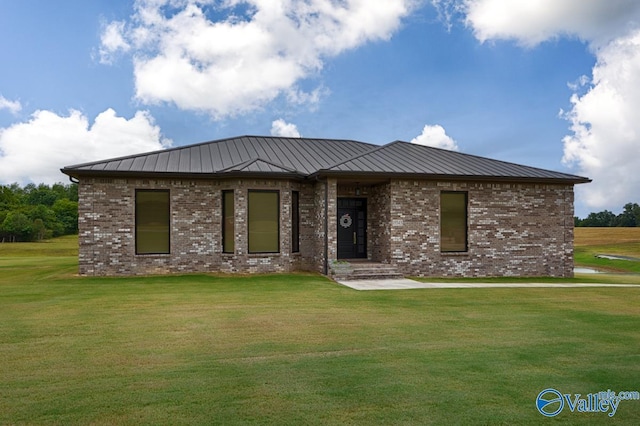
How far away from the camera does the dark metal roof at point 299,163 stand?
47.0 ft

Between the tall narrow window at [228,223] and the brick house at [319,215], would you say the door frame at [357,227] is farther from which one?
the tall narrow window at [228,223]

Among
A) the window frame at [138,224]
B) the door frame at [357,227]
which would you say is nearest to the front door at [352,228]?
the door frame at [357,227]

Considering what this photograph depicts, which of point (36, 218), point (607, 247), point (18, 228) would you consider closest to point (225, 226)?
point (607, 247)

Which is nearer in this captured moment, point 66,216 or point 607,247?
point 607,247

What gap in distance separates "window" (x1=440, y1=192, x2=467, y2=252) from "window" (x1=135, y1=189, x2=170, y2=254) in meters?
9.20

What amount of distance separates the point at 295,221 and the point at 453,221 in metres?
5.40

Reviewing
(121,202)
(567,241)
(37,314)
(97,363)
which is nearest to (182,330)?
(97,363)

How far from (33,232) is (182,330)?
49.7 m

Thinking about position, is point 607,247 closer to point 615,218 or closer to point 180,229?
point 615,218

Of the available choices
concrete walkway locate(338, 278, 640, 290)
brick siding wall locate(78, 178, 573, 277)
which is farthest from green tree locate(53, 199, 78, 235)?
concrete walkway locate(338, 278, 640, 290)

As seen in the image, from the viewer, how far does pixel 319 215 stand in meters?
15.1

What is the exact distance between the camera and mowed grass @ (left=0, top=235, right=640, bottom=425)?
13.3ft

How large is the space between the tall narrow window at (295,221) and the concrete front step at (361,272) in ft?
7.06

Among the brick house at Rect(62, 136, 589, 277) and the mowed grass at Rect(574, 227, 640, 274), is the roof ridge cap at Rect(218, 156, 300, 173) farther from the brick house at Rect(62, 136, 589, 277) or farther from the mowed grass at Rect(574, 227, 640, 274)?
the mowed grass at Rect(574, 227, 640, 274)
